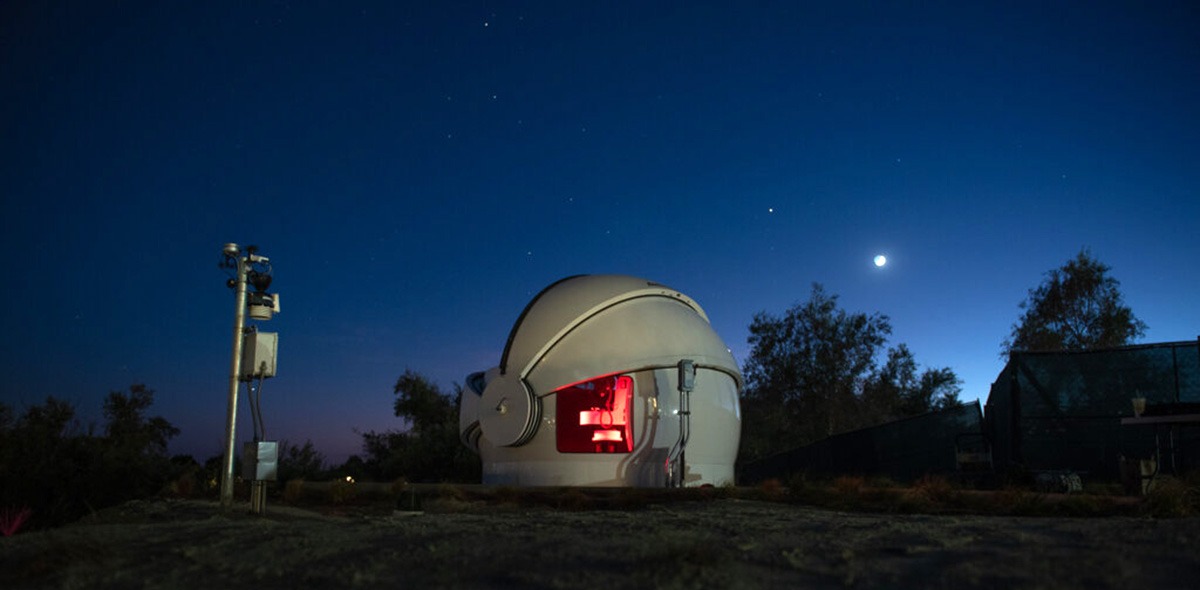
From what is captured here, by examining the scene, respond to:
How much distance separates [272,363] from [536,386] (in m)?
6.58

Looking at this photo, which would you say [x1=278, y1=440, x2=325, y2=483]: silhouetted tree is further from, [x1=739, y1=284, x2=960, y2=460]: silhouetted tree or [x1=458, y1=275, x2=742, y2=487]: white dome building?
[x1=739, y1=284, x2=960, y2=460]: silhouetted tree

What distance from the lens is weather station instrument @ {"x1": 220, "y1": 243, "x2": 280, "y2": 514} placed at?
29.9ft

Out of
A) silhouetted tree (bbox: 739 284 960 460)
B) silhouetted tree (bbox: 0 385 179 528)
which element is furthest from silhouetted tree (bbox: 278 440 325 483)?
silhouetted tree (bbox: 739 284 960 460)

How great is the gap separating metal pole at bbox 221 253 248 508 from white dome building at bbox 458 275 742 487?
6.55 metres

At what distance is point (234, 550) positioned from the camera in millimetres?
3988

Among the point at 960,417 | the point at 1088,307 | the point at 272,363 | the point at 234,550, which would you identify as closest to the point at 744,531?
the point at 234,550

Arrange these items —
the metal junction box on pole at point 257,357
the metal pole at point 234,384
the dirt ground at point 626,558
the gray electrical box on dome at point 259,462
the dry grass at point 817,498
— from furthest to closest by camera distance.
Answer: the metal junction box on pole at point 257,357 < the metal pole at point 234,384 < the gray electrical box on dome at point 259,462 < the dry grass at point 817,498 < the dirt ground at point 626,558

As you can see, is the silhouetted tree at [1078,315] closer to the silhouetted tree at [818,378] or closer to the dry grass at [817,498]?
the silhouetted tree at [818,378]

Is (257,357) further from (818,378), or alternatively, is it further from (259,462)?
(818,378)

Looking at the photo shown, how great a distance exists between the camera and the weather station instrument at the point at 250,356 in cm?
910

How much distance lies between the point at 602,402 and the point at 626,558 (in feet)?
40.1

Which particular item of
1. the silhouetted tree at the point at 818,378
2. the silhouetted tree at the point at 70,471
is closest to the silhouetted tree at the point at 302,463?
the silhouetted tree at the point at 70,471

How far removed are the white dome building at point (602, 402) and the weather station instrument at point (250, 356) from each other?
6.36m

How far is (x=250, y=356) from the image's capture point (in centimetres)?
984
